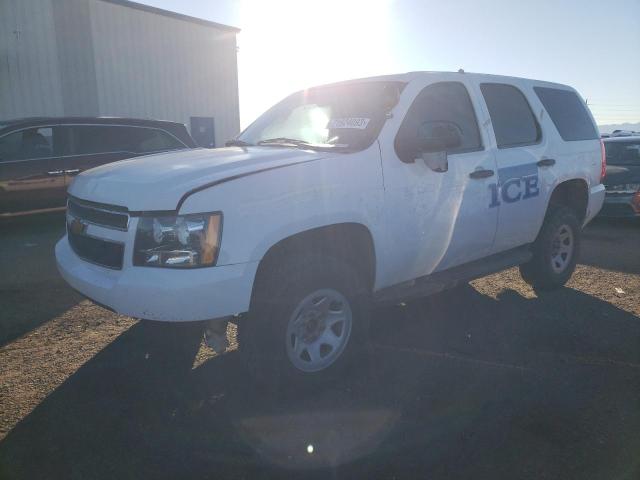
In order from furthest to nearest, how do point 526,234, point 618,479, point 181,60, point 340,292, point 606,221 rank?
point 181,60
point 606,221
point 526,234
point 340,292
point 618,479

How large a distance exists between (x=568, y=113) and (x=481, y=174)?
1.96 metres

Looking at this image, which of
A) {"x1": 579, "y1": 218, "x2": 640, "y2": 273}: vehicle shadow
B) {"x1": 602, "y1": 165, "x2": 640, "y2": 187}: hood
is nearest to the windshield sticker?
{"x1": 579, "y1": 218, "x2": 640, "y2": 273}: vehicle shadow

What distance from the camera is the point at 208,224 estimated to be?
7.69ft

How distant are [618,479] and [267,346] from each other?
1.80m

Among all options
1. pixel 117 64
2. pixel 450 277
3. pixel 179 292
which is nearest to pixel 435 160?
pixel 450 277

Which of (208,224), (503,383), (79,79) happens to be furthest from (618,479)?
(79,79)

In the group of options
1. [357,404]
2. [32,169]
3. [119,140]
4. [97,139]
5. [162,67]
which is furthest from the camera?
[162,67]

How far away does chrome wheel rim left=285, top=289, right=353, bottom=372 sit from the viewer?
9.10ft

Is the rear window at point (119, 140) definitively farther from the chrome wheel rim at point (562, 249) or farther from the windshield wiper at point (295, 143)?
the chrome wheel rim at point (562, 249)

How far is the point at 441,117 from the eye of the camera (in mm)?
3598

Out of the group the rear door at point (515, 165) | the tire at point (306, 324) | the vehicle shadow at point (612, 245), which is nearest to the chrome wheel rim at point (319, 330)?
the tire at point (306, 324)

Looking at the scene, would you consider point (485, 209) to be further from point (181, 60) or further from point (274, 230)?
point (181, 60)

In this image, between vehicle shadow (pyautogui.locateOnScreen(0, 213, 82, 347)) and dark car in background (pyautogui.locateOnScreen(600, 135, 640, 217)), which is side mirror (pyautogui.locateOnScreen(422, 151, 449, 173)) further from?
dark car in background (pyautogui.locateOnScreen(600, 135, 640, 217))

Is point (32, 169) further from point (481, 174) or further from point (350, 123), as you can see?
point (481, 174)
